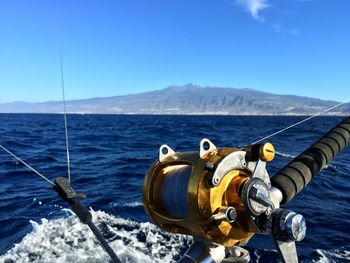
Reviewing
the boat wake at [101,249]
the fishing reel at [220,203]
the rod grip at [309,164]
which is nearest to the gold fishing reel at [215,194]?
the fishing reel at [220,203]

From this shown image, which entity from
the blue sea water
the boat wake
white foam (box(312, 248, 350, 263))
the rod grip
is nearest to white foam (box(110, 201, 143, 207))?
the blue sea water

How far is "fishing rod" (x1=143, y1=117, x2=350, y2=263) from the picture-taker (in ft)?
4.27

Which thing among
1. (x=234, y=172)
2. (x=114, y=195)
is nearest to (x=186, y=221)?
(x=234, y=172)

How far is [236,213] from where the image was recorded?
135 centimetres

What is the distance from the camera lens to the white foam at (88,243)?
519 centimetres

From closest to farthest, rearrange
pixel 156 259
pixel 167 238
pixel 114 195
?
pixel 156 259
pixel 167 238
pixel 114 195

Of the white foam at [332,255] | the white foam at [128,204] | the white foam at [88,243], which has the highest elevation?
the white foam at [88,243]

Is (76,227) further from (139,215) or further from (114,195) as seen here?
(114,195)

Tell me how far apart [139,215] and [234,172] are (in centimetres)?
595

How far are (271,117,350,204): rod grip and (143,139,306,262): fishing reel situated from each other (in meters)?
0.22

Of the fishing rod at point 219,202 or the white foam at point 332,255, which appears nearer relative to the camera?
the fishing rod at point 219,202

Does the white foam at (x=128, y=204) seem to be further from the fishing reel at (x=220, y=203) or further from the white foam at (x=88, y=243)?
the fishing reel at (x=220, y=203)

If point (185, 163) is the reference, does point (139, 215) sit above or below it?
below

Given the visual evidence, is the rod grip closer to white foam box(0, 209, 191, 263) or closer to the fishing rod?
the fishing rod
